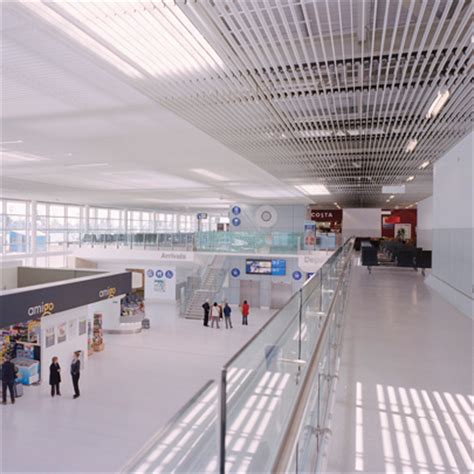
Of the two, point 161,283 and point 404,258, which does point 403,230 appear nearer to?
point 161,283

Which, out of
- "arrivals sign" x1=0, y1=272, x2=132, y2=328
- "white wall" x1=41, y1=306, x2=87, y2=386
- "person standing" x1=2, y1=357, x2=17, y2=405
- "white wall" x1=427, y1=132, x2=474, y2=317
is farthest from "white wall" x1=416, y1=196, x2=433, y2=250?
"person standing" x1=2, y1=357, x2=17, y2=405

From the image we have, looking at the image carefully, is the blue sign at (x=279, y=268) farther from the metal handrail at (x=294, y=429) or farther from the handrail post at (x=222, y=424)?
the handrail post at (x=222, y=424)

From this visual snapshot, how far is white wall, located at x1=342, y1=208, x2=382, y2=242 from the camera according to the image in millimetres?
28916

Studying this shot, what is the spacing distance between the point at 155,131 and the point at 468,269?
20.1 feet

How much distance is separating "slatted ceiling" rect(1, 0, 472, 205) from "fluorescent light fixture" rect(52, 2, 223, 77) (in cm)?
1

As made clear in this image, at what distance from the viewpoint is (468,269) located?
6664mm

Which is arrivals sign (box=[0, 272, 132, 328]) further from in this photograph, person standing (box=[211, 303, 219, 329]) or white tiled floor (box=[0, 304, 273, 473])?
person standing (box=[211, 303, 219, 329])

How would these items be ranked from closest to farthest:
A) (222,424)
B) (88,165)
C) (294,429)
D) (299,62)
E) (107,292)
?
1. (222,424)
2. (294,429)
3. (299,62)
4. (88,165)
5. (107,292)

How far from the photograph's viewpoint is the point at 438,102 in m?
5.19

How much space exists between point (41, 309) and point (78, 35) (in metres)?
7.34

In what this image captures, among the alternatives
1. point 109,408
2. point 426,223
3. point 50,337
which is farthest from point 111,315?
point 426,223

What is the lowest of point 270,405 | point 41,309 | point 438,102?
point 41,309

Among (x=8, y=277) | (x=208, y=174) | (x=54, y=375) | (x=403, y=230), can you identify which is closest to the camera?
(x=54, y=375)

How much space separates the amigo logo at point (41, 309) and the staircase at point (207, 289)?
1004 cm
